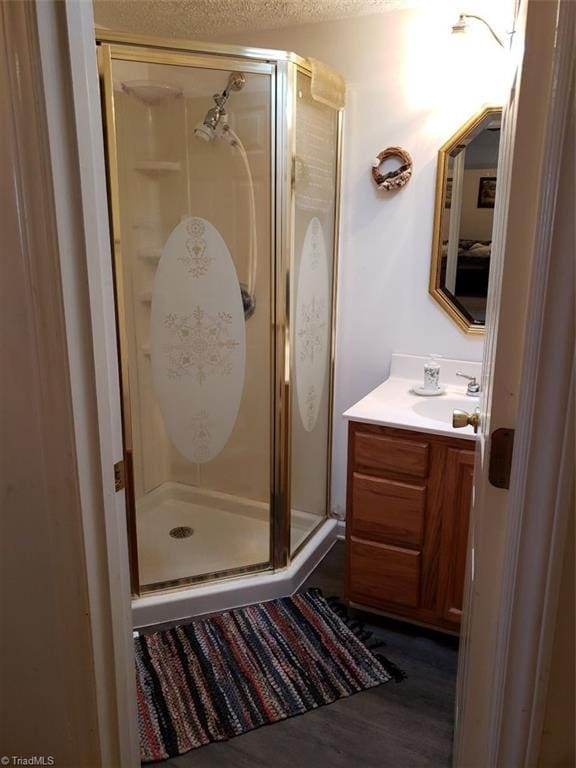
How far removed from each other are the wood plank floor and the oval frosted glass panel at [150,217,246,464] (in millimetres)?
1131

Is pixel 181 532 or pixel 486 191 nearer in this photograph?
pixel 486 191

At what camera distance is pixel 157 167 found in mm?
2449

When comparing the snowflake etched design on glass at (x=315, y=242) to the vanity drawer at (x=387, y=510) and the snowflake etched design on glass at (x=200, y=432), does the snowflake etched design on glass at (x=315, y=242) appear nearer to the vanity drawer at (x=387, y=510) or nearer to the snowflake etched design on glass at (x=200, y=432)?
the snowflake etched design on glass at (x=200, y=432)

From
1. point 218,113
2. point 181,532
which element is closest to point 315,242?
point 218,113

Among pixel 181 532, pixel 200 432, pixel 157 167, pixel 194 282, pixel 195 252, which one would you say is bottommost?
pixel 181 532

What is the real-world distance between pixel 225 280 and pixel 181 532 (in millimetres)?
1217

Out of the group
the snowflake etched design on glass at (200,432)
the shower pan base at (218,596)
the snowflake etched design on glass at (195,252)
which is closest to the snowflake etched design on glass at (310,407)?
the snowflake etched design on glass at (200,432)

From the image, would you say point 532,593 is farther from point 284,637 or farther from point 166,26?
point 166,26

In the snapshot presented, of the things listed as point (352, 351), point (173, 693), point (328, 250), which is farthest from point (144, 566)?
point (328, 250)

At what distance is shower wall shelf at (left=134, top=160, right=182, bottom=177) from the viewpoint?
7.97ft

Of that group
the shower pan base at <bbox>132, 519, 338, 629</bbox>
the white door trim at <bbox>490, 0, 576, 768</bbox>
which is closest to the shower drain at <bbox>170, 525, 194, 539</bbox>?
the shower pan base at <bbox>132, 519, 338, 629</bbox>

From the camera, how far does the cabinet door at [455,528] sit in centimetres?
190

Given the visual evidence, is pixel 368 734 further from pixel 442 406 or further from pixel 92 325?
pixel 92 325

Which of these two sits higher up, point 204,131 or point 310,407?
point 204,131
